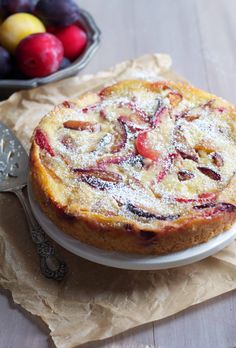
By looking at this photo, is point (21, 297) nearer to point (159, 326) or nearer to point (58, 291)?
point (58, 291)

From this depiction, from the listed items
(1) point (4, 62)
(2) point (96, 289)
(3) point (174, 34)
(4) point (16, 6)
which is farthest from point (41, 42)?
(2) point (96, 289)

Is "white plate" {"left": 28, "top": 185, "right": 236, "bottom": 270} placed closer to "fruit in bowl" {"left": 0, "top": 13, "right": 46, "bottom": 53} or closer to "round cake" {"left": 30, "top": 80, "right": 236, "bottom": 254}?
"round cake" {"left": 30, "top": 80, "right": 236, "bottom": 254}

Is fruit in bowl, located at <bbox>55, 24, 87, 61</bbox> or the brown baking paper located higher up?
fruit in bowl, located at <bbox>55, 24, 87, 61</bbox>

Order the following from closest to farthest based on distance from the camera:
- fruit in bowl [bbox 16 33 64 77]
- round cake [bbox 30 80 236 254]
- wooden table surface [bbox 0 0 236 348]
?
1. round cake [bbox 30 80 236 254]
2. fruit in bowl [bbox 16 33 64 77]
3. wooden table surface [bbox 0 0 236 348]

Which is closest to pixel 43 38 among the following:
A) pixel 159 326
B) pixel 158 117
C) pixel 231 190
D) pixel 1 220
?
pixel 158 117

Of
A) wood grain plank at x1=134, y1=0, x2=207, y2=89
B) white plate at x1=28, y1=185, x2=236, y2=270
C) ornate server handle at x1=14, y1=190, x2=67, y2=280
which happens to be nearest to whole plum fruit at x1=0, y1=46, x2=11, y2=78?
wood grain plank at x1=134, y1=0, x2=207, y2=89
